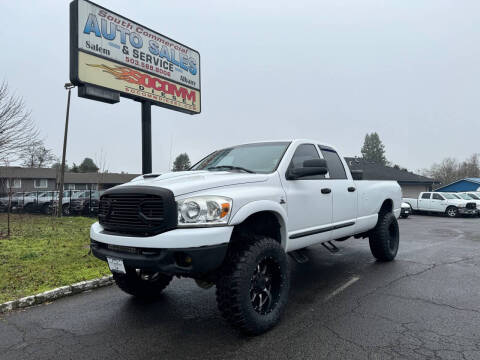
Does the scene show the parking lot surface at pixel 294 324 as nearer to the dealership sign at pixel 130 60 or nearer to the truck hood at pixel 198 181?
the truck hood at pixel 198 181

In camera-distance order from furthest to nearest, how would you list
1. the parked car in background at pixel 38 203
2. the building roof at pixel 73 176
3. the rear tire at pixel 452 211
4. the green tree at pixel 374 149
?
the green tree at pixel 374 149
the building roof at pixel 73 176
the rear tire at pixel 452 211
the parked car in background at pixel 38 203

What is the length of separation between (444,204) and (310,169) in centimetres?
2295

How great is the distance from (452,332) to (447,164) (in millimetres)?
86218

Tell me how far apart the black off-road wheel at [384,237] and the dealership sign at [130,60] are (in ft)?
19.5

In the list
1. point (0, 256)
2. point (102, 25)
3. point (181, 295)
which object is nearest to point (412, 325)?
point (181, 295)

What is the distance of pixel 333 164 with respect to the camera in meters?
5.32

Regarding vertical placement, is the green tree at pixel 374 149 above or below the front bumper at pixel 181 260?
above

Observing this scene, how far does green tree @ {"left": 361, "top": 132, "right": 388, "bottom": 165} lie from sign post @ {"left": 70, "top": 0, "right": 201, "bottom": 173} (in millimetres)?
84188

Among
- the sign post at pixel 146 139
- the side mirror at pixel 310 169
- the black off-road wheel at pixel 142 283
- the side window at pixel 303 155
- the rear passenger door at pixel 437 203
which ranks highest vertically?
the sign post at pixel 146 139

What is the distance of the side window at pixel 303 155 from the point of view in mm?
4387

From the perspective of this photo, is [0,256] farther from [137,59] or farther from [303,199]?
[303,199]

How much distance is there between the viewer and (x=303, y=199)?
4.19m

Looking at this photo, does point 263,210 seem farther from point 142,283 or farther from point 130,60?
point 130,60

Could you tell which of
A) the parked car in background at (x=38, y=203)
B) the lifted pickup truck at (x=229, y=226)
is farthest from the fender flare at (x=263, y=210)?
the parked car in background at (x=38, y=203)
